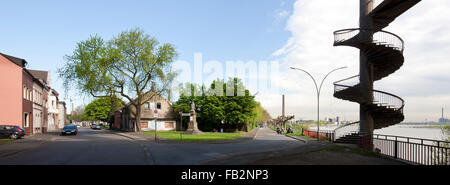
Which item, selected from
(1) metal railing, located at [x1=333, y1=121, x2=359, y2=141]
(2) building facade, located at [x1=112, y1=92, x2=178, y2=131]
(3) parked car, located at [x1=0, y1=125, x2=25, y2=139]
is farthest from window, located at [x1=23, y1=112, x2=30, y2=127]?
(1) metal railing, located at [x1=333, y1=121, x2=359, y2=141]

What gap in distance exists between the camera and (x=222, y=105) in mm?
47656

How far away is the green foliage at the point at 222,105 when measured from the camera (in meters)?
47.0

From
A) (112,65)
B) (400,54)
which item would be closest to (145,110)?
(112,65)

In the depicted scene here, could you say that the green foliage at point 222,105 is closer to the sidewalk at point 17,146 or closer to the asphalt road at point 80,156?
the sidewalk at point 17,146

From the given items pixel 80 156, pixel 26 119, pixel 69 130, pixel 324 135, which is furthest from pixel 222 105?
pixel 80 156

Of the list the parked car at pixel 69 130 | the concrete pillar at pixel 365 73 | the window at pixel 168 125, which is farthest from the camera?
the window at pixel 168 125

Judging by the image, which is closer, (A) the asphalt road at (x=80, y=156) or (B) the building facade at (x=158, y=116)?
(A) the asphalt road at (x=80, y=156)

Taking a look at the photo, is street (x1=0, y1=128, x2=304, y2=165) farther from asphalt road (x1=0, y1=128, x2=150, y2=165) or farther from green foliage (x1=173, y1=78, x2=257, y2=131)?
green foliage (x1=173, y1=78, x2=257, y2=131)

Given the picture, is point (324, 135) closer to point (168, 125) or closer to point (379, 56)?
point (379, 56)

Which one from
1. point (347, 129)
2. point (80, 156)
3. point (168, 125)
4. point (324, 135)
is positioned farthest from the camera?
point (168, 125)

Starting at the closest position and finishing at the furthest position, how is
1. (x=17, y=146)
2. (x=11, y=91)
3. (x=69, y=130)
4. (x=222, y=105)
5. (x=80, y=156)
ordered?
(x=80, y=156)
(x=17, y=146)
(x=11, y=91)
(x=69, y=130)
(x=222, y=105)

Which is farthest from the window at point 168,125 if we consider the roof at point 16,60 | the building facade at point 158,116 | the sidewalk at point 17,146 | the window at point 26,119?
the sidewalk at point 17,146
